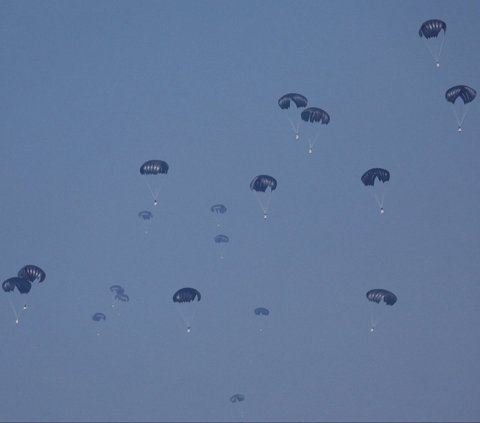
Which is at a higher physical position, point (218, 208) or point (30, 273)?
point (218, 208)

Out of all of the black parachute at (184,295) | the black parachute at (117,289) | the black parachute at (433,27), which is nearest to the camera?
the black parachute at (433,27)

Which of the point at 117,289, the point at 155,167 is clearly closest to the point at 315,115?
the point at 155,167

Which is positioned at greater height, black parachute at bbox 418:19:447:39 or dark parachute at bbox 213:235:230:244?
black parachute at bbox 418:19:447:39

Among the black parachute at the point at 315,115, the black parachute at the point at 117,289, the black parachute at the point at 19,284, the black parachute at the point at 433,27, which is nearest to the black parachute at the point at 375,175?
the black parachute at the point at 315,115

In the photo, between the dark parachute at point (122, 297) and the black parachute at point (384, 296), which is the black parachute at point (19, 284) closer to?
the dark parachute at point (122, 297)

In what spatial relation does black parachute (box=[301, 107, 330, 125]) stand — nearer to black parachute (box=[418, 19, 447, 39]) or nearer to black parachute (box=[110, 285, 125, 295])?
black parachute (box=[418, 19, 447, 39])

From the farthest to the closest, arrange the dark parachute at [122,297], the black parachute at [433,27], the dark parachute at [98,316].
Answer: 1. the dark parachute at [122,297]
2. the dark parachute at [98,316]
3. the black parachute at [433,27]

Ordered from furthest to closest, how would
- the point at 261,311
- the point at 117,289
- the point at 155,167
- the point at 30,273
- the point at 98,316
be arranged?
the point at 98,316 < the point at 117,289 < the point at 261,311 < the point at 155,167 < the point at 30,273

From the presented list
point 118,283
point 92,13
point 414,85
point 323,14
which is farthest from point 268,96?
point 118,283

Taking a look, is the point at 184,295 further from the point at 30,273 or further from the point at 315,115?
the point at 315,115

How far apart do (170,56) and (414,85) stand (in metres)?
11.8

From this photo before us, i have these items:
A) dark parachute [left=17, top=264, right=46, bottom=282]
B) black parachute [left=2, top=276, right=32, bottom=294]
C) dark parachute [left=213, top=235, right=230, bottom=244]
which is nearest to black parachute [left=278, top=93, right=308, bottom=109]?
dark parachute [left=213, top=235, right=230, bottom=244]

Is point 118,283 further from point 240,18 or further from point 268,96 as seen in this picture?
point 240,18

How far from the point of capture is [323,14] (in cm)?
3478
